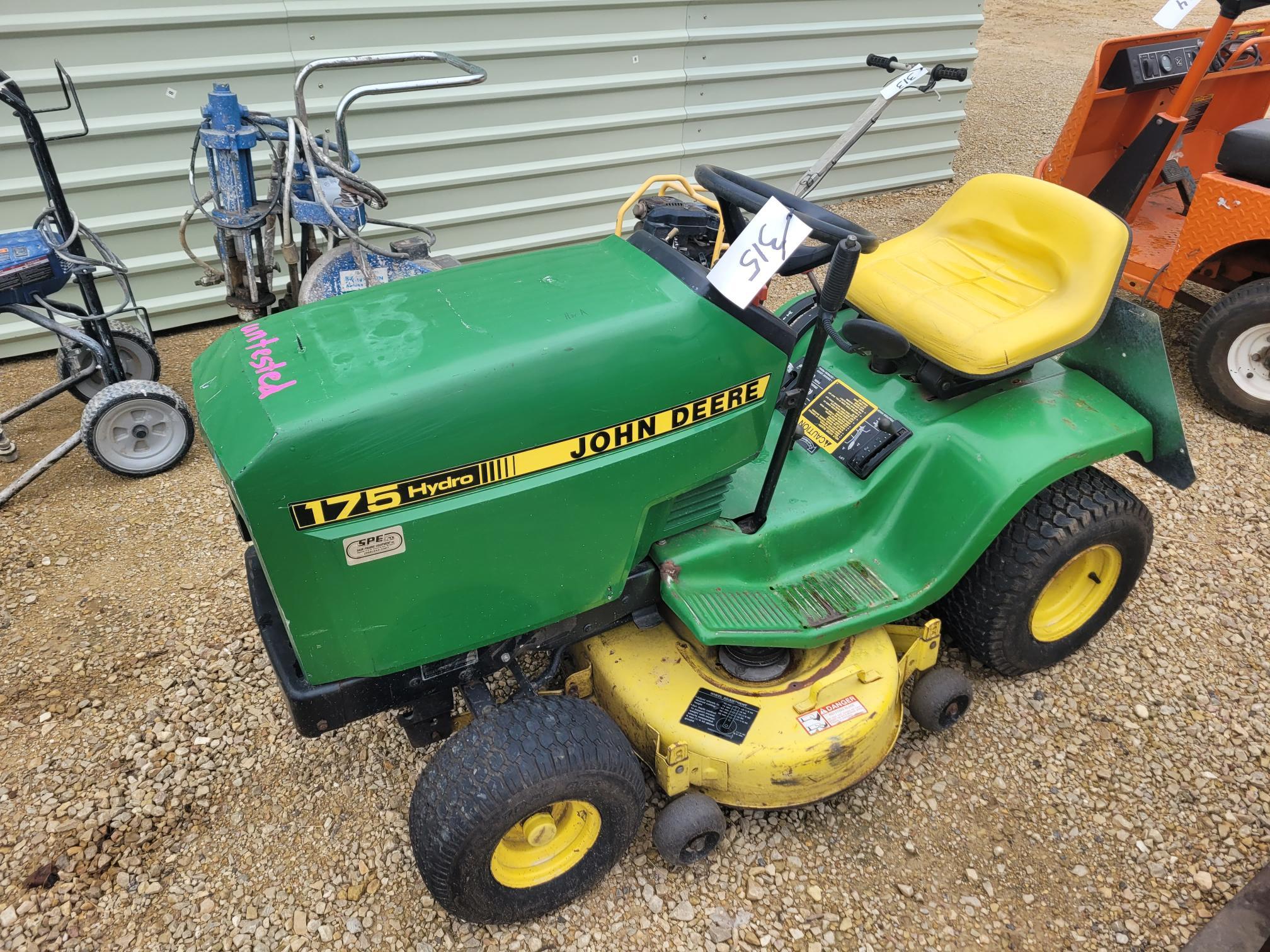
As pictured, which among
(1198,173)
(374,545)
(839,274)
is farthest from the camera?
(1198,173)

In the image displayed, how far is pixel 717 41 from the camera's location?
16.8ft

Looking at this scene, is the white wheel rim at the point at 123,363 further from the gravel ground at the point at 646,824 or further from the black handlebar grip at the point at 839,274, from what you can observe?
the black handlebar grip at the point at 839,274

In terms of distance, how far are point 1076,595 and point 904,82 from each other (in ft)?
5.70

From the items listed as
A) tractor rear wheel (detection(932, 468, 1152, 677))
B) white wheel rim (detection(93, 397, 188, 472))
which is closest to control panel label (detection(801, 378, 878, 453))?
tractor rear wheel (detection(932, 468, 1152, 677))

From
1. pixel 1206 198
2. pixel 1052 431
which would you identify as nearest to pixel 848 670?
pixel 1052 431

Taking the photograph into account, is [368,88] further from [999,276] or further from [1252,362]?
[1252,362]

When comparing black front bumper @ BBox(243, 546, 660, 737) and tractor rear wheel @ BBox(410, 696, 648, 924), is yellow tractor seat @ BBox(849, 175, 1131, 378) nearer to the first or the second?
black front bumper @ BBox(243, 546, 660, 737)

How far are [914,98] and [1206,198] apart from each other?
2898mm

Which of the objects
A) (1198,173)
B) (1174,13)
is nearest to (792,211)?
(1174,13)

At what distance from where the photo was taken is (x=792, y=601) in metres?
2.14

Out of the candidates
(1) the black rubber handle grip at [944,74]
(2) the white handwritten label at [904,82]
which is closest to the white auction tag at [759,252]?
(2) the white handwritten label at [904,82]

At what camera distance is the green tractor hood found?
157 cm

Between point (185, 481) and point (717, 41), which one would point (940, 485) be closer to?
point (185, 481)

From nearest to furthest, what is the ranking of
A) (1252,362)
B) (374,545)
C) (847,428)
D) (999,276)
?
(374,545), (847,428), (999,276), (1252,362)
